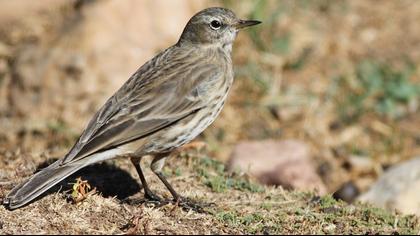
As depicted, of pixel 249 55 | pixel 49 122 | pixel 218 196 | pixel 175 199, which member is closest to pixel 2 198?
pixel 175 199

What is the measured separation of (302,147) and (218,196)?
2869 millimetres

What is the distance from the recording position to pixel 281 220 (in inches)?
237

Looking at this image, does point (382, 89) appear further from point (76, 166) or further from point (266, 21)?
point (76, 166)

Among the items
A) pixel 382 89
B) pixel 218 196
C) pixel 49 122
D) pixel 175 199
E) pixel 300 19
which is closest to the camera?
pixel 175 199

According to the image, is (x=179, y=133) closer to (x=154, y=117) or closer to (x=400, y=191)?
(x=154, y=117)

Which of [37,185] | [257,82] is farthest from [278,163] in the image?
[37,185]

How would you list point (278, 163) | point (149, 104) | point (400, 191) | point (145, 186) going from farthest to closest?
point (278, 163)
point (400, 191)
point (145, 186)
point (149, 104)

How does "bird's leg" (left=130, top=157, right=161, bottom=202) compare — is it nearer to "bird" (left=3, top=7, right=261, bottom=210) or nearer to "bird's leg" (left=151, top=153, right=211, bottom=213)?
"bird" (left=3, top=7, right=261, bottom=210)

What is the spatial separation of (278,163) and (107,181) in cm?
282

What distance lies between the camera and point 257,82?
1112cm

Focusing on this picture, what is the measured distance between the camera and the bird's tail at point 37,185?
5691mm

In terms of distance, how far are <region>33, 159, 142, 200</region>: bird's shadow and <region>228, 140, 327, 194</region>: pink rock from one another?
189cm

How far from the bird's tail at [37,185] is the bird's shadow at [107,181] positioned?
50 centimetres

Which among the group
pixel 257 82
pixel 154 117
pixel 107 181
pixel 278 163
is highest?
pixel 154 117
